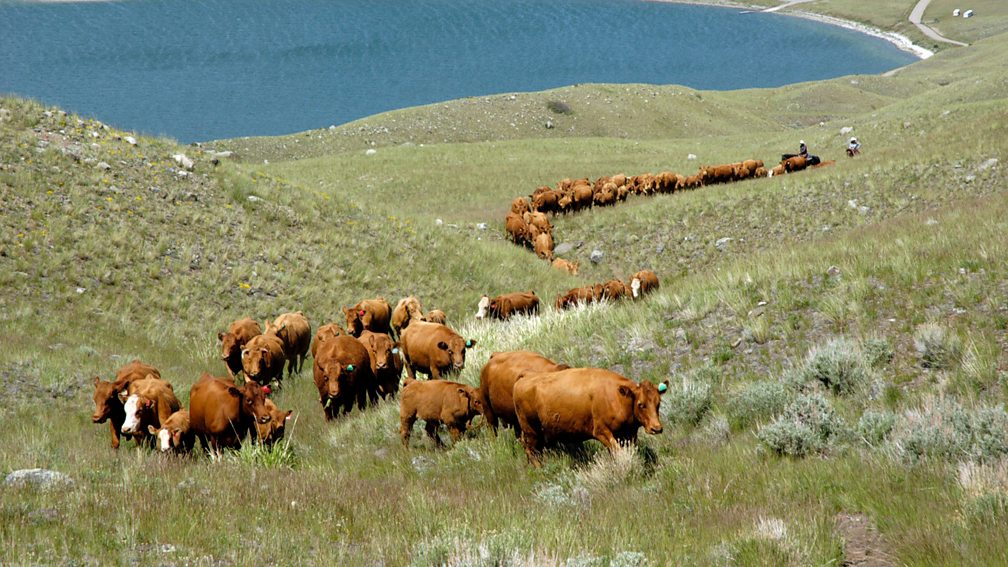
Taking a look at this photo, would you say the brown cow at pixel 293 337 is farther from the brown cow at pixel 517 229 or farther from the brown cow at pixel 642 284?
the brown cow at pixel 517 229

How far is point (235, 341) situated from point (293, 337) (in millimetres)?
1783

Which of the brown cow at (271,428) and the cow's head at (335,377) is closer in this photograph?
the brown cow at (271,428)

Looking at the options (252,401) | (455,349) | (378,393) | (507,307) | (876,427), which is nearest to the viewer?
(876,427)

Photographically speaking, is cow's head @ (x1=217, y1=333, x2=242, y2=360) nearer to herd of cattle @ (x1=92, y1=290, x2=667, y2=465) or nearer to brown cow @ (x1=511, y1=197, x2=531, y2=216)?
herd of cattle @ (x1=92, y1=290, x2=667, y2=465)

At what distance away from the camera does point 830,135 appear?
4434 centimetres

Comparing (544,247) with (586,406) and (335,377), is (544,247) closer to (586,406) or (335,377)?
(335,377)

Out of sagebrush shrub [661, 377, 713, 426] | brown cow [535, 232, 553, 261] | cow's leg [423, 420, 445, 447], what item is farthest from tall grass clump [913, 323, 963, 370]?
brown cow [535, 232, 553, 261]

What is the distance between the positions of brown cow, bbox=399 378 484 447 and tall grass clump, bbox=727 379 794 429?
3.58 meters

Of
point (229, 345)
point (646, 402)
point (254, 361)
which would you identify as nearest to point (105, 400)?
point (254, 361)

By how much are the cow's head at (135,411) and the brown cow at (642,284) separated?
12.5 metres

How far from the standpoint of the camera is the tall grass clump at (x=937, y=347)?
35.7 ft

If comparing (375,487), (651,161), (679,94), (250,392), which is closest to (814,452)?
(375,487)

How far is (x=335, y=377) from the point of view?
13914 millimetres

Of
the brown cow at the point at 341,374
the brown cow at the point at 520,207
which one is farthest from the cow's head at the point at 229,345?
the brown cow at the point at 520,207
